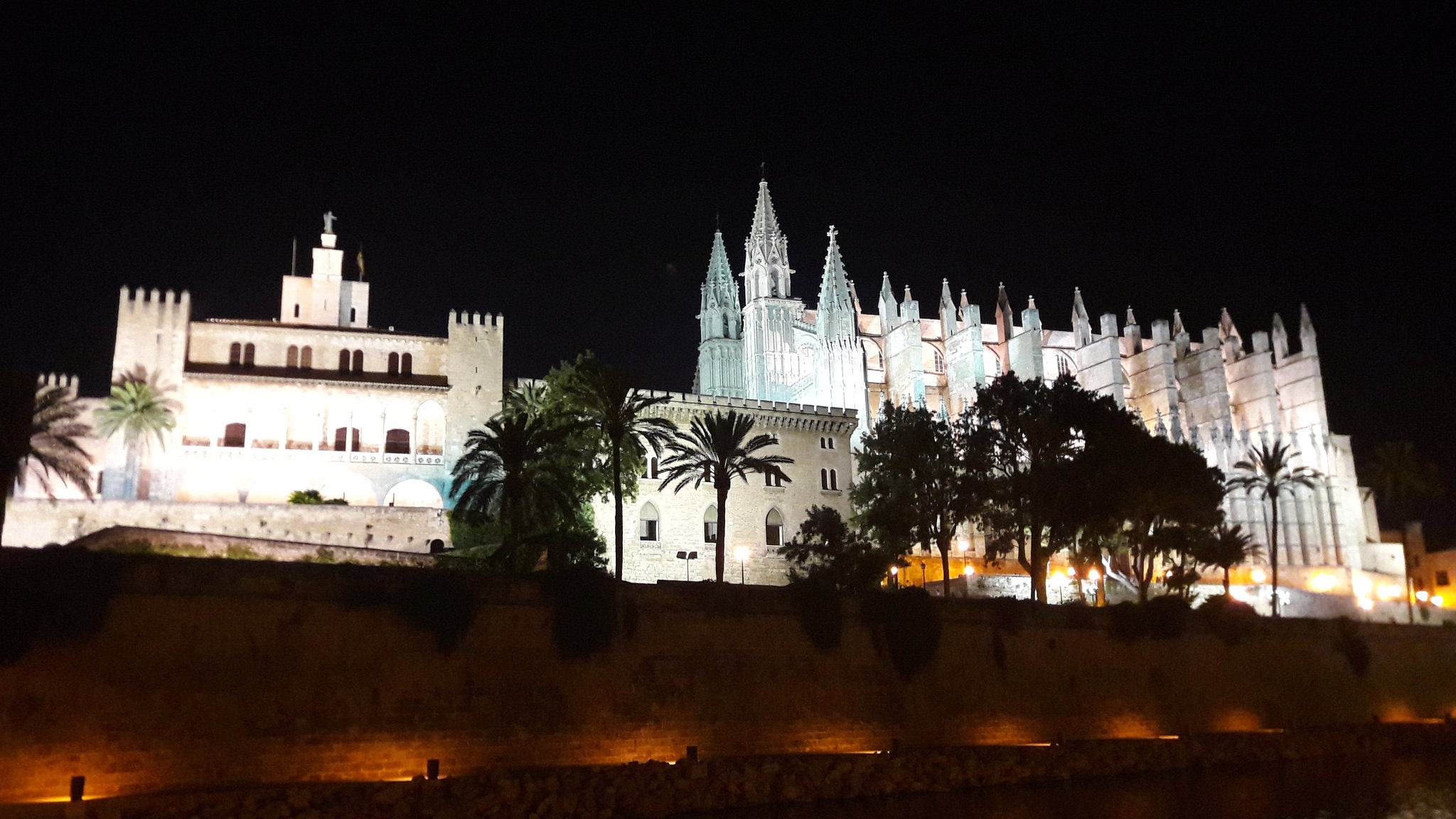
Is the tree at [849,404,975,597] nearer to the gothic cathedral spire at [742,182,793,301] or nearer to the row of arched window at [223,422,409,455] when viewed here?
the row of arched window at [223,422,409,455]

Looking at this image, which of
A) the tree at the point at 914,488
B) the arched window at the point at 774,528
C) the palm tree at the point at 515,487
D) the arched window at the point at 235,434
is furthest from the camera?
the arched window at the point at 774,528

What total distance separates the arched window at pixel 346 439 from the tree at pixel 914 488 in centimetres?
1781

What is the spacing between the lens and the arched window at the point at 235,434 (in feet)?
137

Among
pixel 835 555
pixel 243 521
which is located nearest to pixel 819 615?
pixel 835 555

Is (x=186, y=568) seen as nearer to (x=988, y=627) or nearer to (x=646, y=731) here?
(x=646, y=731)

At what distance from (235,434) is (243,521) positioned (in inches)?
266

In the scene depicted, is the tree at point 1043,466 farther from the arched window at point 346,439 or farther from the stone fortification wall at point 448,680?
the arched window at point 346,439

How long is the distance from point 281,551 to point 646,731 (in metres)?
13.9

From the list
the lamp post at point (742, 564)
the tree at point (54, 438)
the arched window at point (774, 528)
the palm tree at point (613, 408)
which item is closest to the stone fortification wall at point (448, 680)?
the palm tree at point (613, 408)

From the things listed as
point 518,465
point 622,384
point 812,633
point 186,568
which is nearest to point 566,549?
point 518,465

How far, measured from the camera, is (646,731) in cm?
2264

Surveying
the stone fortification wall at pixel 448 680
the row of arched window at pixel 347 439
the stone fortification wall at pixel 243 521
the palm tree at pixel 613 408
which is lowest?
the stone fortification wall at pixel 448 680

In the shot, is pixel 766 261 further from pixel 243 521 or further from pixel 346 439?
pixel 243 521

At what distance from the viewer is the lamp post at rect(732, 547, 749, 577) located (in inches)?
1598
